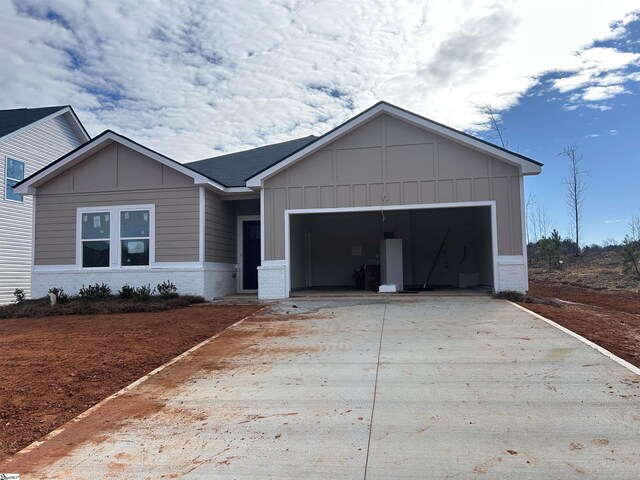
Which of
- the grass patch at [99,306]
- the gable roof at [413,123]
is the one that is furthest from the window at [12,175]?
the gable roof at [413,123]

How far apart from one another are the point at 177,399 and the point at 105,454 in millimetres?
1240

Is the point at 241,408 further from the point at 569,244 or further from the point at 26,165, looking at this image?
the point at 569,244

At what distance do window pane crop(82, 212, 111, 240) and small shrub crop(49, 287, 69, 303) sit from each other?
1540 millimetres

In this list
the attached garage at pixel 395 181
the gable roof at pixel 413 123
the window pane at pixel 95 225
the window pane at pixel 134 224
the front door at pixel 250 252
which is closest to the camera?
the gable roof at pixel 413 123

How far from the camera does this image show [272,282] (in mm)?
12523

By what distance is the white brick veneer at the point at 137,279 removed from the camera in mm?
12766

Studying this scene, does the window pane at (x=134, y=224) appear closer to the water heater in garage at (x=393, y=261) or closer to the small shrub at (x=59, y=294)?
the small shrub at (x=59, y=294)

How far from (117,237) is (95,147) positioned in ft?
8.40

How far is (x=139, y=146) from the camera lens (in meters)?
12.9

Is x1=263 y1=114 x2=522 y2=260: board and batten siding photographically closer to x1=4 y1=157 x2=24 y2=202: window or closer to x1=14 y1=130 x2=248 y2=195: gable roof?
x1=14 y1=130 x2=248 y2=195: gable roof

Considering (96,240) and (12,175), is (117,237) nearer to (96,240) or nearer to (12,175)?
(96,240)

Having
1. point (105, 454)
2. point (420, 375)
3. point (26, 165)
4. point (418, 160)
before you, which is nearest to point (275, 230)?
point (418, 160)

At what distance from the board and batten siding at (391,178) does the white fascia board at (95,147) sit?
67.2 inches

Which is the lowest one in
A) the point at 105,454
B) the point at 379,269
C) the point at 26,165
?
the point at 105,454
